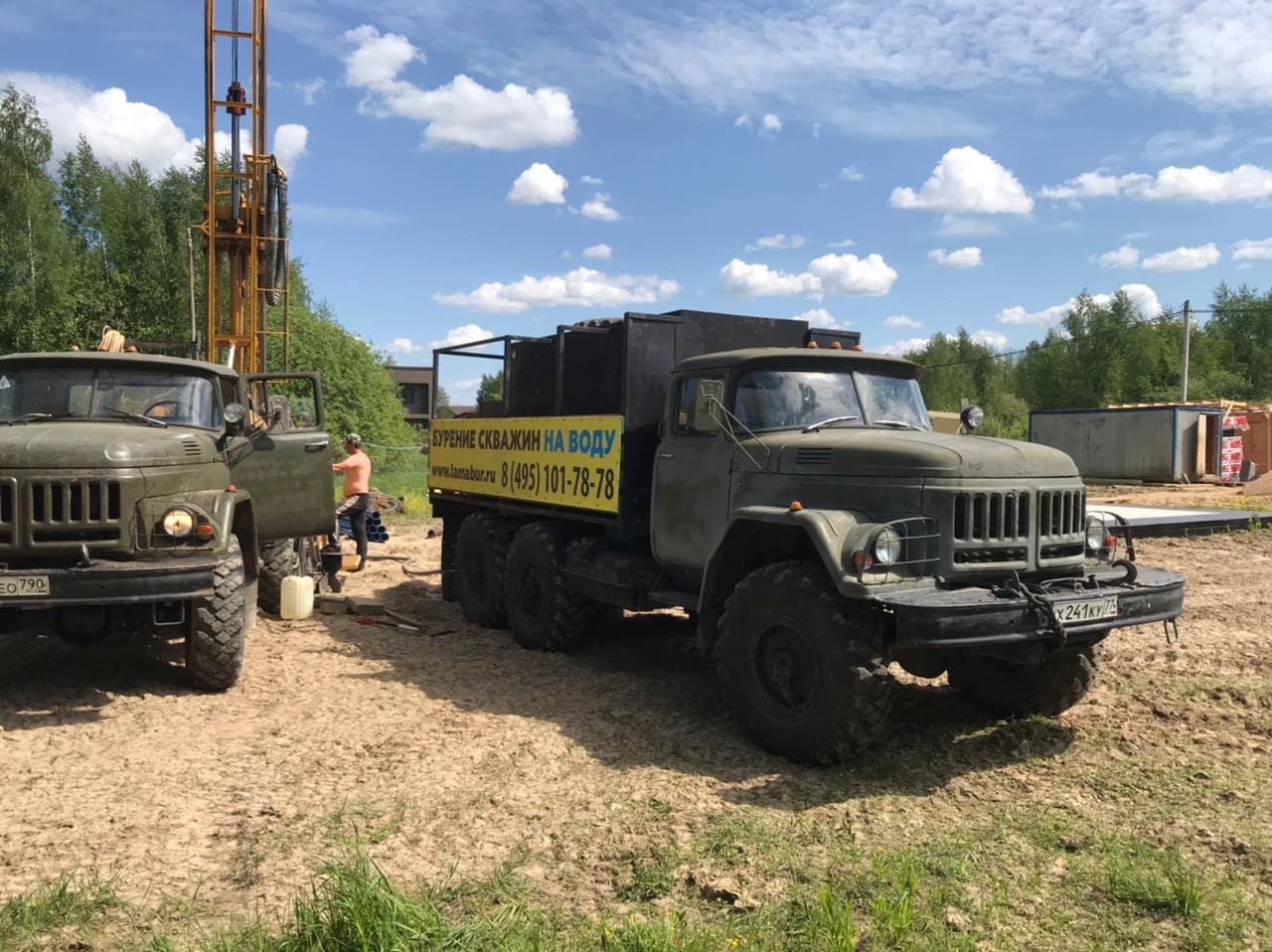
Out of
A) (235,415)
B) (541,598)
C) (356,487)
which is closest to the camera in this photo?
(235,415)

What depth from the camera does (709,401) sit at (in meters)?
6.08

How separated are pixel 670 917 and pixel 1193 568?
10795 mm

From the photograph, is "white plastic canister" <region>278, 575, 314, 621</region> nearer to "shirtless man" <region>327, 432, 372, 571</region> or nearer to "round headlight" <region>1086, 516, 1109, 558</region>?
"shirtless man" <region>327, 432, 372, 571</region>

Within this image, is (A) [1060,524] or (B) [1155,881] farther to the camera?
(A) [1060,524]

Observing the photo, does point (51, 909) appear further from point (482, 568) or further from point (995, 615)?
point (482, 568)

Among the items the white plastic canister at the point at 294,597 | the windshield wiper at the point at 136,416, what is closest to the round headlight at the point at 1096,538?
the windshield wiper at the point at 136,416

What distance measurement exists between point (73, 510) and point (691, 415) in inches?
150

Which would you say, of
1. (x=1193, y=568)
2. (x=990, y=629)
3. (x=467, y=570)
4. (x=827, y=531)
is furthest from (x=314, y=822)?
(x=1193, y=568)

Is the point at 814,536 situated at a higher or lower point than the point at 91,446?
lower

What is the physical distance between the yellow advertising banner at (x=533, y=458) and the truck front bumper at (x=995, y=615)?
291 centimetres

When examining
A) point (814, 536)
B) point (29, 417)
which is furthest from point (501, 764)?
point (29, 417)

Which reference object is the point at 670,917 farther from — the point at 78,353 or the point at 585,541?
the point at 78,353

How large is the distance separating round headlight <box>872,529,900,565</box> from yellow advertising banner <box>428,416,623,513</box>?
2.62 metres

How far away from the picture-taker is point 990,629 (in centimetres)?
471
